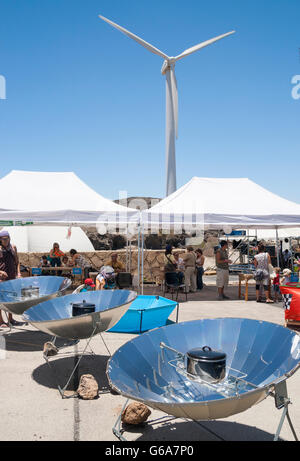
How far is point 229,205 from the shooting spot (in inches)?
494

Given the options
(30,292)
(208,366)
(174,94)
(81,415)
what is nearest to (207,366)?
(208,366)

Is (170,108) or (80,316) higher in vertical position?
(170,108)

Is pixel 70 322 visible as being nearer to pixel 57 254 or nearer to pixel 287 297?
pixel 287 297

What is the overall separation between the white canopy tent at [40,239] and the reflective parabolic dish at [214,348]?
17385 millimetres

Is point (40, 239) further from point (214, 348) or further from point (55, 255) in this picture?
point (214, 348)

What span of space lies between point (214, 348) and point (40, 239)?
19.2 metres

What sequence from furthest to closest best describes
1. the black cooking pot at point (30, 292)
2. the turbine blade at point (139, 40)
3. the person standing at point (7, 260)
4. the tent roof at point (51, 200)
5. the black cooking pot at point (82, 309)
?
the turbine blade at point (139, 40) < the tent roof at point (51, 200) < the person standing at point (7, 260) < the black cooking pot at point (30, 292) < the black cooking pot at point (82, 309)

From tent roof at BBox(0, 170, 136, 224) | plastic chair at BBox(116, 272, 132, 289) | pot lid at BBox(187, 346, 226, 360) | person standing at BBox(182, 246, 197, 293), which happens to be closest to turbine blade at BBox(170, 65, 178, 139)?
tent roof at BBox(0, 170, 136, 224)

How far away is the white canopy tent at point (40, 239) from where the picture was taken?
2119 cm

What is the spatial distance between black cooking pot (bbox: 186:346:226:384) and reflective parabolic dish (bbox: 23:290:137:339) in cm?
168

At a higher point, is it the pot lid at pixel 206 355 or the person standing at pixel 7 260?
the person standing at pixel 7 260

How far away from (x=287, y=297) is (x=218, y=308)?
9.67ft

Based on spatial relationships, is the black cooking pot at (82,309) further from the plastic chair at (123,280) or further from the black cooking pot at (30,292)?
the plastic chair at (123,280)

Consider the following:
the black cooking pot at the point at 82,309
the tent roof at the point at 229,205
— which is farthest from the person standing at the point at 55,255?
the black cooking pot at the point at 82,309
